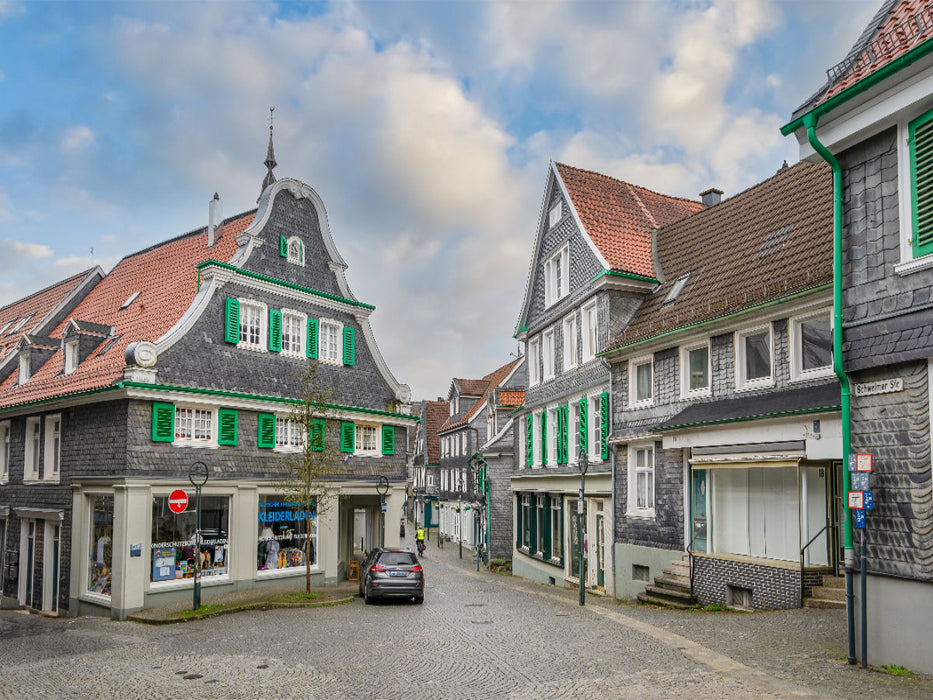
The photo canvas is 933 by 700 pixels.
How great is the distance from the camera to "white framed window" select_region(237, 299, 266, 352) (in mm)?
25312

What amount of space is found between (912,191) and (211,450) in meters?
18.5

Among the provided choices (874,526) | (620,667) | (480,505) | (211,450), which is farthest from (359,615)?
(480,505)

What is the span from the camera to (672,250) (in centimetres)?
2570

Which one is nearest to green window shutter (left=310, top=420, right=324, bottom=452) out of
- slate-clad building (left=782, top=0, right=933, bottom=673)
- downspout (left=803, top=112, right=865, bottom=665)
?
downspout (left=803, top=112, right=865, bottom=665)

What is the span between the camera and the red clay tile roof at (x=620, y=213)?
85.4 feet

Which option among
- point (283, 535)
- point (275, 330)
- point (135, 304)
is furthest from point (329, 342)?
point (283, 535)

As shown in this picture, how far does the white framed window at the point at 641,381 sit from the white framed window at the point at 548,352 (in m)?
6.73

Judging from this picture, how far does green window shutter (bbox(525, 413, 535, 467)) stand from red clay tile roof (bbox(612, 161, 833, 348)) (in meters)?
9.32

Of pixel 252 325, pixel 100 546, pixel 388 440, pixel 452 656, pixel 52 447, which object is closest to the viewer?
pixel 452 656

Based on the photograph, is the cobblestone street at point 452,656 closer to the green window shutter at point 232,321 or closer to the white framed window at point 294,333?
the green window shutter at point 232,321

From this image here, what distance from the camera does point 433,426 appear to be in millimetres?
76125

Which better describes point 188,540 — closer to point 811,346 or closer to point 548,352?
point 548,352

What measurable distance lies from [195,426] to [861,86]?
60.2 ft

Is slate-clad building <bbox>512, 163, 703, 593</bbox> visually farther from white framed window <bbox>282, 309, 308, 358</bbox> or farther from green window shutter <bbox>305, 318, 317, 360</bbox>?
white framed window <bbox>282, 309, 308, 358</bbox>
